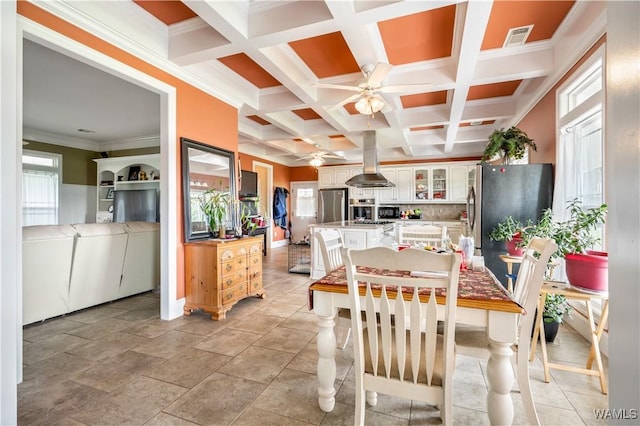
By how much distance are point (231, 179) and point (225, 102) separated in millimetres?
989

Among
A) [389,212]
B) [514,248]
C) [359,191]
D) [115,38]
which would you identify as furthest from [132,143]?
[514,248]

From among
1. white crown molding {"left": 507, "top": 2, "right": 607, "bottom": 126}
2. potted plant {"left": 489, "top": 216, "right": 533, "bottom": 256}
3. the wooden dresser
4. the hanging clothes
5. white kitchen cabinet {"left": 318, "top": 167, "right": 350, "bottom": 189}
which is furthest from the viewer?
the hanging clothes

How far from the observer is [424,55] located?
299 centimetres

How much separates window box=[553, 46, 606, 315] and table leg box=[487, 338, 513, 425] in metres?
1.77

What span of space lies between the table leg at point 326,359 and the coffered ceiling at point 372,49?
201 centimetres

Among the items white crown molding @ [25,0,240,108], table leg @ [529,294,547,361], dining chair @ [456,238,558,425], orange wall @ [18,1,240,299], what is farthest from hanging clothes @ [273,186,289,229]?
dining chair @ [456,238,558,425]

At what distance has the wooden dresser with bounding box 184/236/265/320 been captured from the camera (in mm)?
2996

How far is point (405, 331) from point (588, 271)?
4.55 ft

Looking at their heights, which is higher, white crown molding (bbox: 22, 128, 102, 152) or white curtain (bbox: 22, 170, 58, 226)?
white crown molding (bbox: 22, 128, 102, 152)

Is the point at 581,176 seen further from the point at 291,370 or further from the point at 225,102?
the point at 225,102

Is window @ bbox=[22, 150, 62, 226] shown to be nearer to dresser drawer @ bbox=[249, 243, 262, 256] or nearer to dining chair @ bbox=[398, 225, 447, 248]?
dresser drawer @ bbox=[249, 243, 262, 256]

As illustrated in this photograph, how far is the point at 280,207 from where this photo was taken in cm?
815

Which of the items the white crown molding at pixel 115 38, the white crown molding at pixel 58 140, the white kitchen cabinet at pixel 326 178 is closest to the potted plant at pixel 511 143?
the white crown molding at pixel 115 38

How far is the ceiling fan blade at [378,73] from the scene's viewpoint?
238 cm
